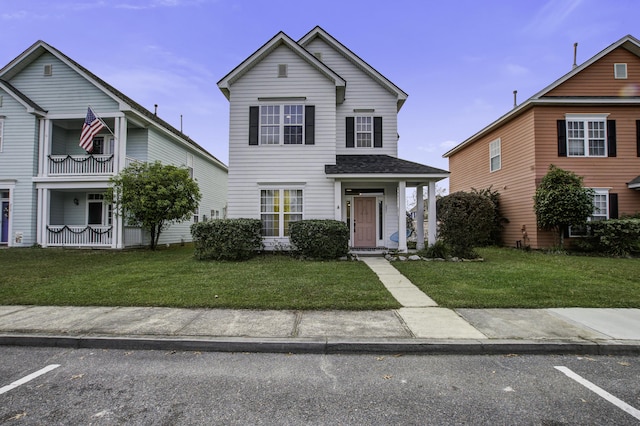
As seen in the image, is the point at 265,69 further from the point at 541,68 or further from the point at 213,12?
the point at 541,68

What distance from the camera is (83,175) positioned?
1494 cm

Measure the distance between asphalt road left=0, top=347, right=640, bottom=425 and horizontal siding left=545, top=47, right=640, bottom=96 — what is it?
50.7 ft

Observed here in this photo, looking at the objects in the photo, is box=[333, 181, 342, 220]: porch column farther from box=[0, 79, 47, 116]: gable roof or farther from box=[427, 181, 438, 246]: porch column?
box=[0, 79, 47, 116]: gable roof

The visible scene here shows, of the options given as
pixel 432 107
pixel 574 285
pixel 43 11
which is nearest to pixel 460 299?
pixel 574 285

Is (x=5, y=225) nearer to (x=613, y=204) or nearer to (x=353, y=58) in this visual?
(x=353, y=58)

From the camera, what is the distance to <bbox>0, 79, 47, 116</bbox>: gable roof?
14.8 metres

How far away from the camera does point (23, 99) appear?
14891 millimetres

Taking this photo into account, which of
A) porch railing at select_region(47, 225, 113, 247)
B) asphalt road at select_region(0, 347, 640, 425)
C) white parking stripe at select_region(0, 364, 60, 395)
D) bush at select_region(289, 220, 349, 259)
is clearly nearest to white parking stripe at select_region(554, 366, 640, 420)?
asphalt road at select_region(0, 347, 640, 425)

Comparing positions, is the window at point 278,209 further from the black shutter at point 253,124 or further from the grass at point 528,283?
the grass at point 528,283

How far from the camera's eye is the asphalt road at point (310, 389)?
2645mm

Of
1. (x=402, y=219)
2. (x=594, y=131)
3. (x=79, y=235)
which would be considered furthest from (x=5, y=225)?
(x=594, y=131)

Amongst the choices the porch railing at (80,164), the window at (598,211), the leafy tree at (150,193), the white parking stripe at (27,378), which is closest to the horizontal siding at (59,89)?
the porch railing at (80,164)

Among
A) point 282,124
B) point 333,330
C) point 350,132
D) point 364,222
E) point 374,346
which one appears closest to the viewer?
point 374,346

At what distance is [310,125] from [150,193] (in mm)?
7322
